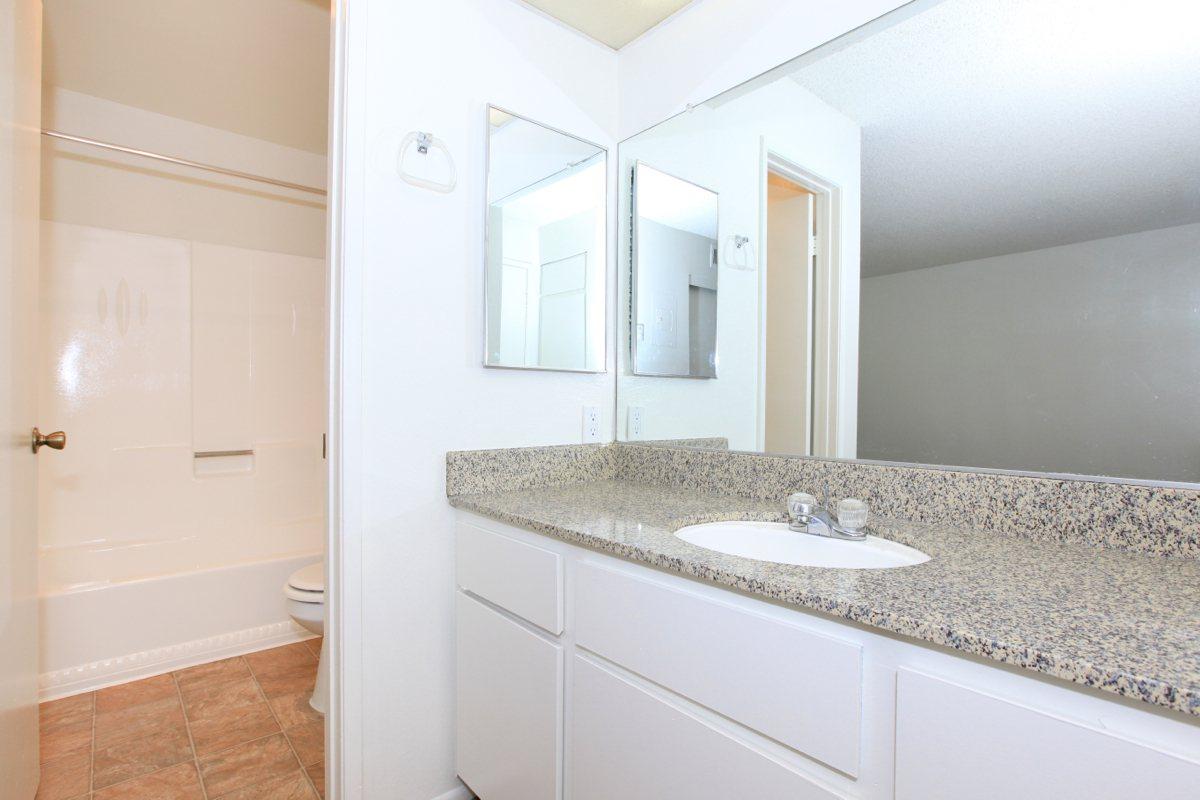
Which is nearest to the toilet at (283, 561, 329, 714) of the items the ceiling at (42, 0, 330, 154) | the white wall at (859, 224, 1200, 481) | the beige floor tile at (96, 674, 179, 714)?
the beige floor tile at (96, 674, 179, 714)

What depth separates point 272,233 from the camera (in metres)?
2.90

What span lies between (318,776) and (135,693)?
38.5 inches

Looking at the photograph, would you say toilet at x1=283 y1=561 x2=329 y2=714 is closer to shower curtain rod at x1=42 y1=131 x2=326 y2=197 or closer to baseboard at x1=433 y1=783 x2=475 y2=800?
baseboard at x1=433 y1=783 x2=475 y2=800

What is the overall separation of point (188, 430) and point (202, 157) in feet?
4.20

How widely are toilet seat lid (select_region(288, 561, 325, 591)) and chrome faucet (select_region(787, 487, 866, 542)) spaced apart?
163cm

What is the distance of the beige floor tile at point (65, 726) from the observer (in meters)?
1.70

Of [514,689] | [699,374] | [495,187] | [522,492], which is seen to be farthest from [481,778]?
[495,187]

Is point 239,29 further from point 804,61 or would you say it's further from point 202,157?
point 804,61

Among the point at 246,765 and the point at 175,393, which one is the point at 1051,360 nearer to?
the point at 246,765

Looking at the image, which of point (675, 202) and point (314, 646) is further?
point (314, 646)

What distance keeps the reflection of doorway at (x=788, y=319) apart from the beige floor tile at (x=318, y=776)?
1.50 meters

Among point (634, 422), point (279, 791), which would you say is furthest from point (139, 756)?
point (634, 422)

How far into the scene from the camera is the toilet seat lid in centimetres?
198

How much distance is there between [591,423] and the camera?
177 cm
